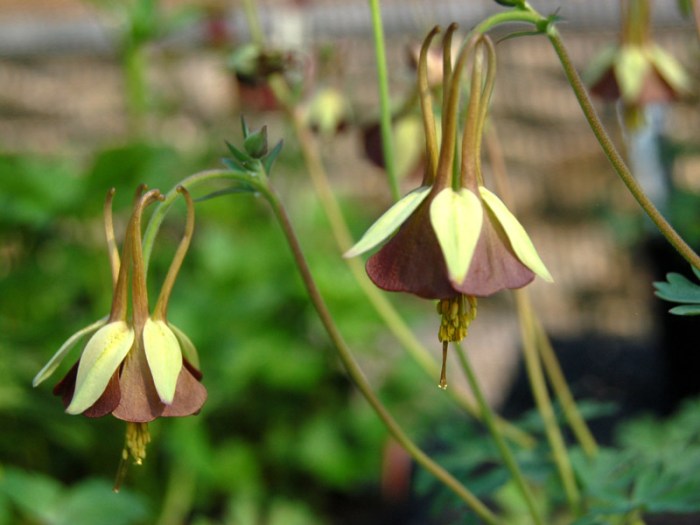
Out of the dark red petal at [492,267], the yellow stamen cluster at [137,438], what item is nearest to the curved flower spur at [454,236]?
the dark red petal at [492,267]

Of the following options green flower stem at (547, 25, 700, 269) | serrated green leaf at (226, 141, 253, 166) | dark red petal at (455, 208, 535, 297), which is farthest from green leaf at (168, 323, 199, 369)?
green flower stem at (547, 25, 700, 269)

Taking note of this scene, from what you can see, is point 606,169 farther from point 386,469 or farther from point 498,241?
point 498,241

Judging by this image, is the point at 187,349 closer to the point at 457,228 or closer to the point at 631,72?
the point at 457,228

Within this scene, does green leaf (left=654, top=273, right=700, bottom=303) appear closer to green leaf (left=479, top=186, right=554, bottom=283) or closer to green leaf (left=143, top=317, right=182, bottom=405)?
green leaf (left=479, top=186, right=554, bottom=283)

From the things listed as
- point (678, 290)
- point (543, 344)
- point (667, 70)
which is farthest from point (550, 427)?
point (667, 70)

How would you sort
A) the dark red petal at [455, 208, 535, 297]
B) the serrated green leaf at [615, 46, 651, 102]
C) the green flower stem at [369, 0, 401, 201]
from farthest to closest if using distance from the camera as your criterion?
the serrated green leaf at [615, 46, 651, 102]
the green flower stem at [369, 0, 401, 201]
the dark red petal at [455, 208, 535, 297]

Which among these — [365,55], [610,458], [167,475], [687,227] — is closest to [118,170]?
[167,475]

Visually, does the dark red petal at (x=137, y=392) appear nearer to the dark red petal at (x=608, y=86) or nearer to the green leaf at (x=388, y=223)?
the green leaf at (x=388, y=223)
